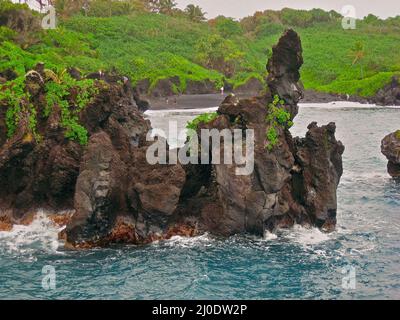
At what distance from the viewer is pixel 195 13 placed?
192 metres

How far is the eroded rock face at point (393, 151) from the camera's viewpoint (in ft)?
165

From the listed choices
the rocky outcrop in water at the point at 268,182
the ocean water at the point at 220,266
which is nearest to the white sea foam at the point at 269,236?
the ocean water at the point at 220,266

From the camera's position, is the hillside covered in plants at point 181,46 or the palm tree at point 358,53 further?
the palm tree at point 358,53

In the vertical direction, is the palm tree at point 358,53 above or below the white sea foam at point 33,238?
above

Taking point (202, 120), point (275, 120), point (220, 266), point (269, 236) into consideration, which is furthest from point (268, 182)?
point (220, 266)

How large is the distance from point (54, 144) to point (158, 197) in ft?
28.9

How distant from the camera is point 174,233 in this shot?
35.2 meters

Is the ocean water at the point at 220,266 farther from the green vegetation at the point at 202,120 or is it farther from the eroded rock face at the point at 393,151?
the eroded rock face at the point at 393,151

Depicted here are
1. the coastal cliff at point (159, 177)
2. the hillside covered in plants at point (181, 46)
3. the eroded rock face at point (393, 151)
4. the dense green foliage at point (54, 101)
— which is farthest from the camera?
the hillside covered in plants at point (181, 46)

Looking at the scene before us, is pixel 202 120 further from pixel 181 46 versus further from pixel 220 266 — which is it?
pixel 181 46

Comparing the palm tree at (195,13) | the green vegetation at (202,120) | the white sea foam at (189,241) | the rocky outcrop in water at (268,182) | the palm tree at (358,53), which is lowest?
the white sea foam at (189,241)

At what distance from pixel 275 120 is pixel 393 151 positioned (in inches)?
694
